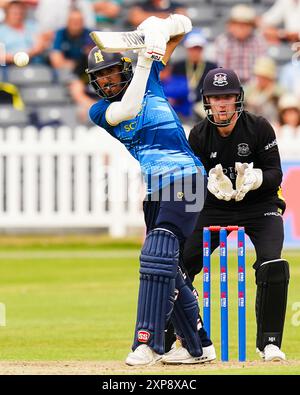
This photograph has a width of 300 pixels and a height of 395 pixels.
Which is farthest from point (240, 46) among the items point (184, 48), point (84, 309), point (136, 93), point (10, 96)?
point (136, 93)

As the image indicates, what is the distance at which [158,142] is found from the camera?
24.2 ft

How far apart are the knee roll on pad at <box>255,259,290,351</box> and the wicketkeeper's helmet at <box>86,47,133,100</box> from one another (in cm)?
147

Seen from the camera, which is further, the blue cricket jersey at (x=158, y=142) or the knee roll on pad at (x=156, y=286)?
the blue cricket jersey at (x=158, y=142)

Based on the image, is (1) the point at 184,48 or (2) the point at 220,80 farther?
(1) the point at 184,48

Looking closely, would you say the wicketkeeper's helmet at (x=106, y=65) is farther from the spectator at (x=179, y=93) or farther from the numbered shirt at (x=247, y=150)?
the spectator at (x=179, y=93)

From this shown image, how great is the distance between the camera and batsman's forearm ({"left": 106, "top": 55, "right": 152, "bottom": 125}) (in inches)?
280

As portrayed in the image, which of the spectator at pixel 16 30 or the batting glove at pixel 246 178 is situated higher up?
the spectator at pixel 16 30

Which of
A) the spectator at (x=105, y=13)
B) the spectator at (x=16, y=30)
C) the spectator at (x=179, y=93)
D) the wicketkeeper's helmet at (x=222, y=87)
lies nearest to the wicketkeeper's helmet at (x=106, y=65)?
the wicketkeeper's helmet at (x=222, y=87)

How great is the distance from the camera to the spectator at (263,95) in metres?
18.2

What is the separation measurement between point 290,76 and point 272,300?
12.0m

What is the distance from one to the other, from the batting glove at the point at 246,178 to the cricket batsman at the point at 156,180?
0.45 meters

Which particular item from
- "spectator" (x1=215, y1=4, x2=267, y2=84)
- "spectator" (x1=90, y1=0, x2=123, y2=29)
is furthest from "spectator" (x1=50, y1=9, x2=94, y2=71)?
"spectator" (x1=215, y1=4, x2=267, y2=84)

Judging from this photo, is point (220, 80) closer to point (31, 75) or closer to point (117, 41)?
point (117, 41)

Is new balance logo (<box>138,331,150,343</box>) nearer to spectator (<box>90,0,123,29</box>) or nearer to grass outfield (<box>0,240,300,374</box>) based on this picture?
grass outfield (<box>0,240,300,374</box>)
